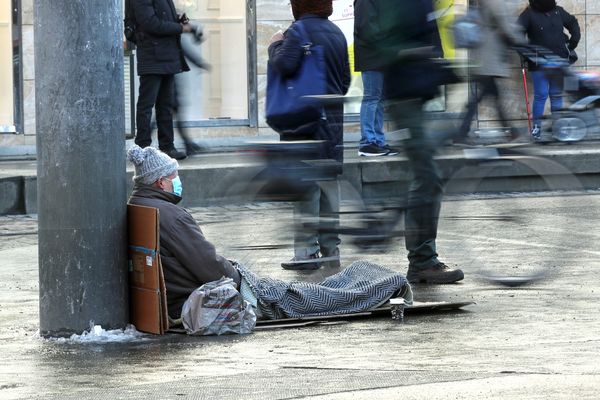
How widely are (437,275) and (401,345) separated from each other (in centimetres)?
209

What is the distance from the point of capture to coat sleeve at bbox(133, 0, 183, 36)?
42.8ft

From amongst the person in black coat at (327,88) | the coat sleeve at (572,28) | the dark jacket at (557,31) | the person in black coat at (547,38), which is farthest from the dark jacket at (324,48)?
the coat sleeve at (572,28)

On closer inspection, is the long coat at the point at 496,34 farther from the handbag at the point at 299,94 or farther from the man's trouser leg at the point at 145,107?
the man's trouser leg at the point at 145,107

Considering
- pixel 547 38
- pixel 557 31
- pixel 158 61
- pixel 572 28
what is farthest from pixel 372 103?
pixel 572 28

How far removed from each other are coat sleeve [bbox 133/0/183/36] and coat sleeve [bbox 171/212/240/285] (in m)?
5.38

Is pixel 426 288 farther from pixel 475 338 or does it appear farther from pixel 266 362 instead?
pixel 266 362

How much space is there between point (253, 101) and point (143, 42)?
4.28 m

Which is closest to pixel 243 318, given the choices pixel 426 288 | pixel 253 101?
pixel 426 288

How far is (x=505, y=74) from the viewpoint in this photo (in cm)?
703

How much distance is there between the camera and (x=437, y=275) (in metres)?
9.23

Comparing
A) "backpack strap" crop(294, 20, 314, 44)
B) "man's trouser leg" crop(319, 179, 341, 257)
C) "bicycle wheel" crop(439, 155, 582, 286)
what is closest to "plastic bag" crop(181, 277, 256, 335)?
"man's trouser leg" crop(319, 179, 341, 257)

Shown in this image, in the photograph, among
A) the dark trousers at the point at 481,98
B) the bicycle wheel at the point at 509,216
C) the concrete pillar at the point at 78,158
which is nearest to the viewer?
the dark trousers at the point at 481,98

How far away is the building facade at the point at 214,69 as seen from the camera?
1658 centimetres

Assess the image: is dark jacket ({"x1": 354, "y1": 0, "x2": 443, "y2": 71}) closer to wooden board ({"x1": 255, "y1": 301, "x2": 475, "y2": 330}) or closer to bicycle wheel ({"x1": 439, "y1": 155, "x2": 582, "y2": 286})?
bicycle wheel ({"x1": 439, "y1": 155, "x2": 582, "y2": 286})
